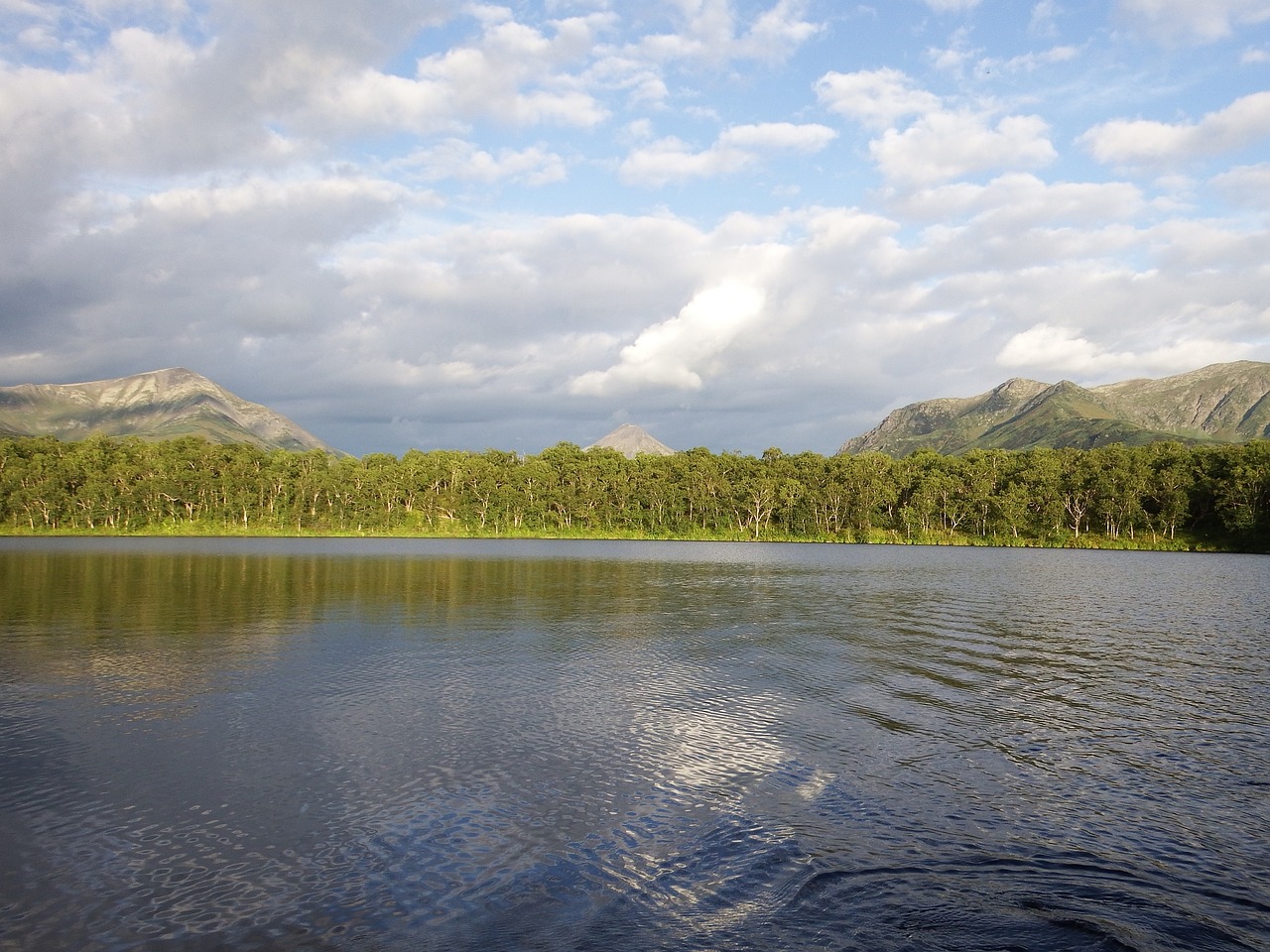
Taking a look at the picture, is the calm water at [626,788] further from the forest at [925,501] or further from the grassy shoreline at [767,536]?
the forest at [925,501]

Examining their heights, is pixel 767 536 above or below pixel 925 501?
below

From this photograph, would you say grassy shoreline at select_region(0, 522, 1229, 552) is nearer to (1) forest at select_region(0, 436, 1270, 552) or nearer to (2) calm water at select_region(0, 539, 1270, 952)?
(1) forest at select_region(0, 436, 1270, 552)

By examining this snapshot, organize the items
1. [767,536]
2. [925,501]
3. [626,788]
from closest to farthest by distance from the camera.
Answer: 1. [626,788]
2. [925,501]
3. [767,536]

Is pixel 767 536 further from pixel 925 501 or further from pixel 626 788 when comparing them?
pixel 626 788

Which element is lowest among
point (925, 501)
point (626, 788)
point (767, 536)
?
point (767, 536)

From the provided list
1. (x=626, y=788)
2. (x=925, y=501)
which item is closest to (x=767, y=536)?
(x=925, y=501)

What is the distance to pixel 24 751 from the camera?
63.7 ft

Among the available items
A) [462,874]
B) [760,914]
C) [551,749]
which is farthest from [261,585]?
[760,914]

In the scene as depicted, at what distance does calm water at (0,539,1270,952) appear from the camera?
12.0 meters

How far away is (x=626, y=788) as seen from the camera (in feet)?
58.2

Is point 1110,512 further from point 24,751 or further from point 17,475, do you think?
point 17,475

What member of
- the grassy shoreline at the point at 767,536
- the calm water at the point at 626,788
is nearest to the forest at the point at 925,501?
the grassy shoreline at the point at 767,536

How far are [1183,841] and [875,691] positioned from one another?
12955mm

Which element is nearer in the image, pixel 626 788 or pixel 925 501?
pixel 626 788
